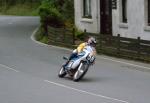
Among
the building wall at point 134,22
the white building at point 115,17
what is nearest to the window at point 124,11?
the white building at point 115,17

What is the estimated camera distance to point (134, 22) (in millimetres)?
28578

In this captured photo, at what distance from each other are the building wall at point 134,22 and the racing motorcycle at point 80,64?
364 inches

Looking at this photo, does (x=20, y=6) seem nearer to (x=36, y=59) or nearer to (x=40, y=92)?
(x=36, y=59)

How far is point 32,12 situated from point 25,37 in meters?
40.2

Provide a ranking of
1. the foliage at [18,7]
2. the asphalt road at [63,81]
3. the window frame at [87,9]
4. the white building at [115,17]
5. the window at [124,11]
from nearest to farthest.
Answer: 1. the asphalt road at [63,81]
2. the white building at [115,17]
3. the window at [124,11]
4. the window frame at [87,9]
5. the foliage at [18,7]

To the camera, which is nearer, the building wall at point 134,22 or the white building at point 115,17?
the building wall at point 134,22

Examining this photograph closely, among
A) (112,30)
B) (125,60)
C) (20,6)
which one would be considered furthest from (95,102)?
(20,6)

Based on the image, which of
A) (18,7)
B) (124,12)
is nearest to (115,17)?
(124,12)

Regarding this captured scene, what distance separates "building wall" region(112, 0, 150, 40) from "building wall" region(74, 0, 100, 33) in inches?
109

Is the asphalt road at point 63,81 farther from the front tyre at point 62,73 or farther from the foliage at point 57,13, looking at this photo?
the foliage at point 57,13

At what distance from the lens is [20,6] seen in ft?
273

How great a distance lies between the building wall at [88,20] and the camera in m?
33.3

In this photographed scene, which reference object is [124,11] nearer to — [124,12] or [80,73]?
[124,12]

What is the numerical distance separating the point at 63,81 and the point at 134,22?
1126 cm
